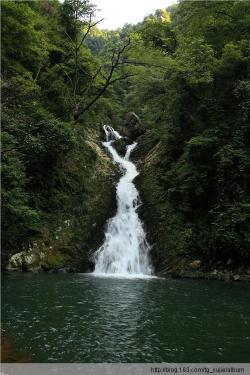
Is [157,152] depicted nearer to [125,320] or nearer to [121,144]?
[121,144]

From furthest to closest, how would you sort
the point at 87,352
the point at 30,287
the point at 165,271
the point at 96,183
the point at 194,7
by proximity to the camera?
the point at 96,183, the point at 194,7, the point at 165,271, the point at 30,287, the point at 87,352

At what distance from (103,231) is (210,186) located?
6649mm

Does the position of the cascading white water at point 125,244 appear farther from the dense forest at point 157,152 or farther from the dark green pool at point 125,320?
the dark green pool at point 125,320

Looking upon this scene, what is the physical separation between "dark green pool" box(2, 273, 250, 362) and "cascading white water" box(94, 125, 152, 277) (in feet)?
12.1

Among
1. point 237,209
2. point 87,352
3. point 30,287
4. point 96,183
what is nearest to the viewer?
point 87,352

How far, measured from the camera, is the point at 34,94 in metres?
22.5

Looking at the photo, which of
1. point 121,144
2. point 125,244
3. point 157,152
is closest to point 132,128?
point 121,144

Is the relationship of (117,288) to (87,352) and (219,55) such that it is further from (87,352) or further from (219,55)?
(219,55)

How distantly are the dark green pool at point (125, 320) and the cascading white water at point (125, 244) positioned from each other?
12.1 feet

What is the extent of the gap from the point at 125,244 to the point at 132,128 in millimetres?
19988

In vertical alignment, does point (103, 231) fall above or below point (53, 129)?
below

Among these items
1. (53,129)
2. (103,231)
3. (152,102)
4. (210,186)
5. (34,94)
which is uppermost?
(152,102)

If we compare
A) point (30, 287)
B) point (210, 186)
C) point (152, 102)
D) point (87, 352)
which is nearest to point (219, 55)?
point (152, 102)

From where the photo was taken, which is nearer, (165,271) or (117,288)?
(117,288)
